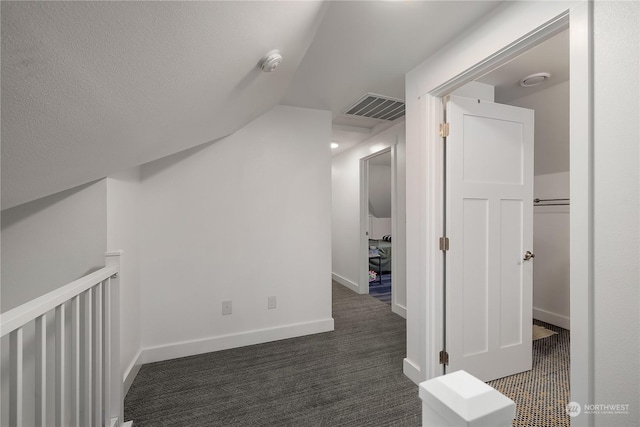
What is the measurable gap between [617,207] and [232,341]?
2744 mm

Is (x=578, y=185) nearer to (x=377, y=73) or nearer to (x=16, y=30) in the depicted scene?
(x=377, y=73)

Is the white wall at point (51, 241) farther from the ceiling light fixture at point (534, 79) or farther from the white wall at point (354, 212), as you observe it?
the ceiling light fixture at point (534, 79)

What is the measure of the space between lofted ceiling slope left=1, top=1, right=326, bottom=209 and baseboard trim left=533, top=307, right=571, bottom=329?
358 centimetres

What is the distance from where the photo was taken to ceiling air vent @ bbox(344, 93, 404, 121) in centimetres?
276

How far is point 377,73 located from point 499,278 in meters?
1.80

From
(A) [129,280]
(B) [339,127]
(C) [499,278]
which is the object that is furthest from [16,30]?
(B) [339,127]

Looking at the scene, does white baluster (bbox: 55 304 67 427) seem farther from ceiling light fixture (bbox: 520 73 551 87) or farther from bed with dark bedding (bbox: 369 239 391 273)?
bed with dark bedding (bbox: 369 239 391 273)

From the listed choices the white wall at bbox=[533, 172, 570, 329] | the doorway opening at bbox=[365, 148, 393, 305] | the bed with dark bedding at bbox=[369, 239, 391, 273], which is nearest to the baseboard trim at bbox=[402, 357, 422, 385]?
the white wall at bbox=[533, 172, 570, 329]

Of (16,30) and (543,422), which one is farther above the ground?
(16,30)

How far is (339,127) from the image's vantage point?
3.78 m

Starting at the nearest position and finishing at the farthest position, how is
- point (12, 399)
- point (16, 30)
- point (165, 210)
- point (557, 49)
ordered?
point (16, 30), point (12, 399), point (557, 49), point (165, 210)

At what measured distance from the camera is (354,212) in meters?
4.57

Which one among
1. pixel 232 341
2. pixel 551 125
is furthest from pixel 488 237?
pixel 232 341
